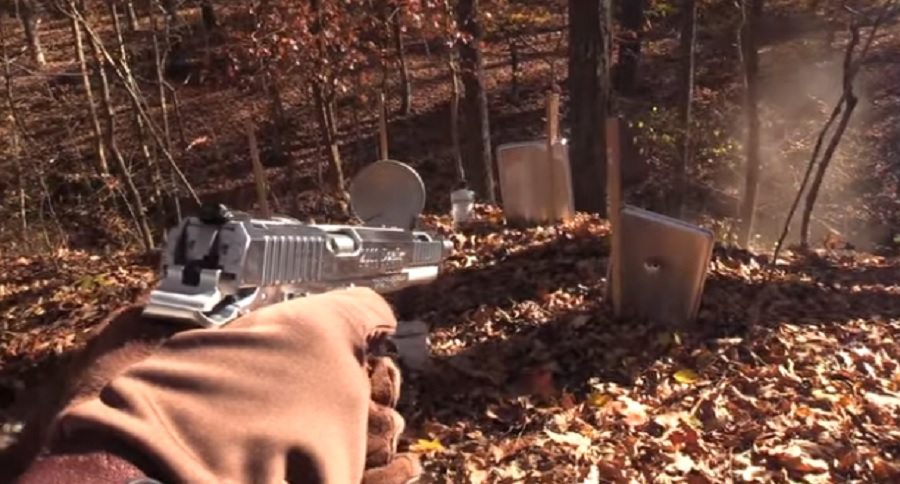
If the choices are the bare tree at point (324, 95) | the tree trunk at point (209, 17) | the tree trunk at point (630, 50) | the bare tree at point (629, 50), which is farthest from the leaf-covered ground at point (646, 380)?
the tree trunk at point (209, 17)

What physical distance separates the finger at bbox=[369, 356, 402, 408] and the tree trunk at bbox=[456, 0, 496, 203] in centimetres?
1057

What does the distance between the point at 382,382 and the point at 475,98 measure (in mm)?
11579

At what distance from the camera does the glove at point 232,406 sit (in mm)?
1602

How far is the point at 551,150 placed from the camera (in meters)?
9.18

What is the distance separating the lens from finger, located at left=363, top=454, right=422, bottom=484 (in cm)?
252

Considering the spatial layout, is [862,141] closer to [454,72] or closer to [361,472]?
[454,72]

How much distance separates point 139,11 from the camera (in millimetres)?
26656

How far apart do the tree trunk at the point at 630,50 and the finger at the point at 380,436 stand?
19.5 metres

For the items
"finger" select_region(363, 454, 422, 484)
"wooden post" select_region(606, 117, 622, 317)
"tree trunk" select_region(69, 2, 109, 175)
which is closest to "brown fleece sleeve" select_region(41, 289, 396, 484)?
"finger" select_region(363, 454, 422, 484)

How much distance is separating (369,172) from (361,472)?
3.85m

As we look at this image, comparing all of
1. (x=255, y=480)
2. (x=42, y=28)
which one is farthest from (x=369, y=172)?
(x=42, y=28)

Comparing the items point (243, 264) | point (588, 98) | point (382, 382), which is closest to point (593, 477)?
point (382, 382)

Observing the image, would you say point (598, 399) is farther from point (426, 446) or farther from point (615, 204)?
point (615, 204)

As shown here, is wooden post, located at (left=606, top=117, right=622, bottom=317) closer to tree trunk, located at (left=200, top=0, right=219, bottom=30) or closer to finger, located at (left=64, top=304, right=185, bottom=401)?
finger, located at (left=64, top=304, right=185, bottom=401)
